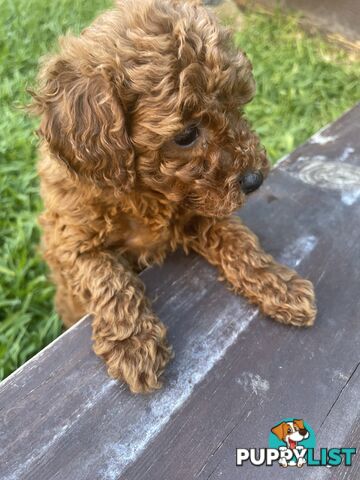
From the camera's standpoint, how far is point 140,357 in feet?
6.34

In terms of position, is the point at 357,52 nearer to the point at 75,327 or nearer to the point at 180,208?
the point at 180,208

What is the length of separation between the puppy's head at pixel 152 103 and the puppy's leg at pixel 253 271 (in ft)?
1.37

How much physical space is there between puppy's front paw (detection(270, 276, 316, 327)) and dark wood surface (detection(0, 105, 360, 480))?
4cm

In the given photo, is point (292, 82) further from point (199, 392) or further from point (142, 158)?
point (199, 392)

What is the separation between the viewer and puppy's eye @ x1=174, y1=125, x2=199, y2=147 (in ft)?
6.01

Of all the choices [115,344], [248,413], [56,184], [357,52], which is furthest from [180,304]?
[357,52]

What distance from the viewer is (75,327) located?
2.12 metres

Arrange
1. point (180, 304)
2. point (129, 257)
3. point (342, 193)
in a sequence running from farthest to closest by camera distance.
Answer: point (342, 193) < point (129, 257) < point (180, 304)

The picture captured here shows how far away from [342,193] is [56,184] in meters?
1.61

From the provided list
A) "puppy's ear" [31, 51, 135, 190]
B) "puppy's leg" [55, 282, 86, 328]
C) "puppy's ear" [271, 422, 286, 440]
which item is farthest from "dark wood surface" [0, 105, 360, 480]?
"puppy's ear" [31, 51, 135, 190]

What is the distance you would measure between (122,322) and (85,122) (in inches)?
33.4

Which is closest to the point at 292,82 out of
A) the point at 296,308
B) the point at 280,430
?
the point at 296,308

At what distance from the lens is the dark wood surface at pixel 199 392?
1.69 meters

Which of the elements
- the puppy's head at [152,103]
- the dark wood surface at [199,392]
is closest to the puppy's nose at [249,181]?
the puppy's head at [152,103]
